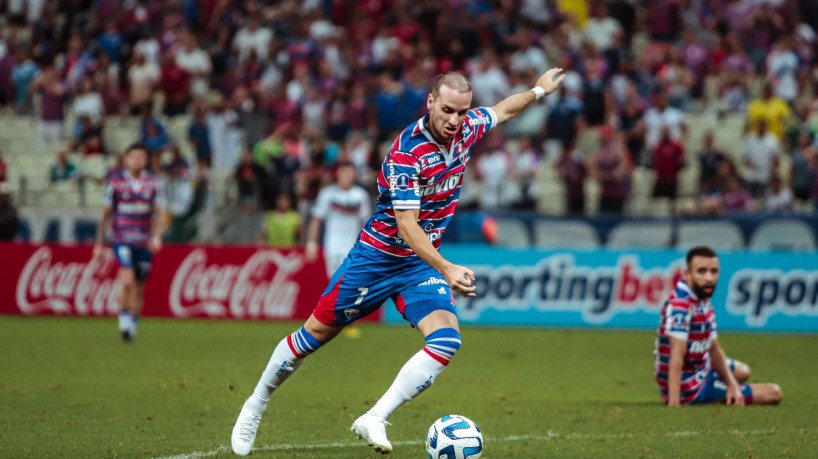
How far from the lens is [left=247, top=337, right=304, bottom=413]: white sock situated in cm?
809

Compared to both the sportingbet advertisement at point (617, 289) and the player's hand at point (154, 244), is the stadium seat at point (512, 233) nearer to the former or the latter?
the sportingbet advertisement at point (617, 289)

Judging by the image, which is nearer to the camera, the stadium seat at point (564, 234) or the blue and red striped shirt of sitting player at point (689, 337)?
the blue and red striped shirt of sitting player at point (689, 337)

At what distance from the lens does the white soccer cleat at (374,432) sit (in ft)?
24.0

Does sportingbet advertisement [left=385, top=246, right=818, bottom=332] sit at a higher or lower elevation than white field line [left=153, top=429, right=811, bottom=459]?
lower

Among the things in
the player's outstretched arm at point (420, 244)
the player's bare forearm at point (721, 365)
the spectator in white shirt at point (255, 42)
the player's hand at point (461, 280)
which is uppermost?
the spectator in white shirt at point (255, 42)

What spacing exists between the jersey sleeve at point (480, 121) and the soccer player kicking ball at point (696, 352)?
276 centimetres

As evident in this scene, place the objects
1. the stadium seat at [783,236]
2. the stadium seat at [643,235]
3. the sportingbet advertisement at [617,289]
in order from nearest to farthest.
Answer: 1. the sportingbet advertisement at [617,289]
2. the stadium seat at [783,236]
3. the stadium seat at [643,235]

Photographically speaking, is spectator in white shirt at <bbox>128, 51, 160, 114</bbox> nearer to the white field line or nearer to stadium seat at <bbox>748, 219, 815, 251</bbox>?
stadium seat at <bbox>748, 219, 815, 251</bbox>

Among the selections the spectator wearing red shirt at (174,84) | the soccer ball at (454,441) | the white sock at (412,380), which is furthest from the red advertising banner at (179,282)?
the soccer ball at (454,441)

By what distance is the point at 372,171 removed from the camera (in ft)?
74.9

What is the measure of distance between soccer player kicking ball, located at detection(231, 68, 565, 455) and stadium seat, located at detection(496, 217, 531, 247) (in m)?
12.2

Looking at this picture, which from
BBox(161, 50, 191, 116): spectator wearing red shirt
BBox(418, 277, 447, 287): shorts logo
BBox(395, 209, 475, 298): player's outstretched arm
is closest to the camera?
BBox(395, 209, 475, 298): player's outstretched arm

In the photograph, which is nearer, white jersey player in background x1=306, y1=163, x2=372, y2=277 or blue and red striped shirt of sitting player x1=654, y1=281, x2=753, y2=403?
blue and red striped shirt of sitting player x1=654, y1=281, x2=753, y2=403

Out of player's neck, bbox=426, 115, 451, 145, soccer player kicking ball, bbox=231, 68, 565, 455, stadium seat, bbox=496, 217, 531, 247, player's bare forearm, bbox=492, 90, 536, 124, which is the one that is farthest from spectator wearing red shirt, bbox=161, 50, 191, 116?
player's neck, bbox=426, 115, 451, 145
